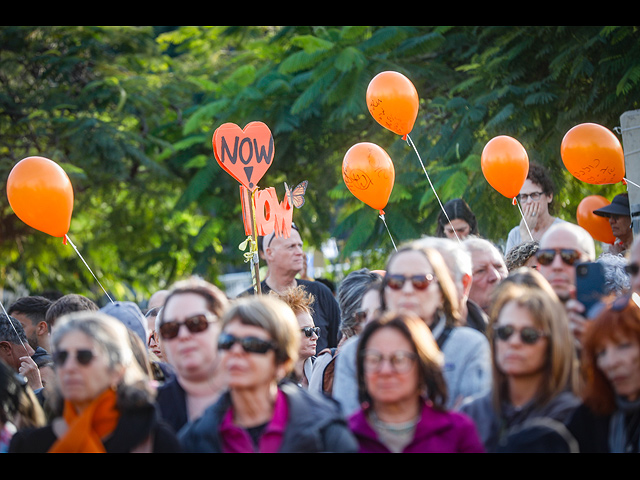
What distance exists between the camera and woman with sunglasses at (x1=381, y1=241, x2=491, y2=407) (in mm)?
2857

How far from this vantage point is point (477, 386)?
2836mm

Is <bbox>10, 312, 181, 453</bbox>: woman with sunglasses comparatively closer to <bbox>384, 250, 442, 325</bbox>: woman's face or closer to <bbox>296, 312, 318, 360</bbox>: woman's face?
<bbox>384, 250, 442, 325</bbox>: woman's face

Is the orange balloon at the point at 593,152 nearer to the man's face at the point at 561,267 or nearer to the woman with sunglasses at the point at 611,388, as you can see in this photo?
the man's face at the point at 561,267

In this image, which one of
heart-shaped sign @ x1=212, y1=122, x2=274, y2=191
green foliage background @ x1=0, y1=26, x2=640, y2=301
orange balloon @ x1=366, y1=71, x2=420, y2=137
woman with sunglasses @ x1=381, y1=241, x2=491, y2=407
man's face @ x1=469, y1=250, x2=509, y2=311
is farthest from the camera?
green foliage background @ x1=0, y1=26, x2=640, y2=301

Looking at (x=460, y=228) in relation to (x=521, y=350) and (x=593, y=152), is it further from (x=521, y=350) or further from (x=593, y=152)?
(x=521, y=350)

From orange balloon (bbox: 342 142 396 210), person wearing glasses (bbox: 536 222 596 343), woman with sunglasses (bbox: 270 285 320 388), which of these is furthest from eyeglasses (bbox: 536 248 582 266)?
orange balloon (bbox: 342 142 396 210)

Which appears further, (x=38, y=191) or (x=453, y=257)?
(x=38, y=191)

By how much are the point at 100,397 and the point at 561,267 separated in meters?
1.86

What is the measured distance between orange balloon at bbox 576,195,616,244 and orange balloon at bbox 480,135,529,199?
922 mm

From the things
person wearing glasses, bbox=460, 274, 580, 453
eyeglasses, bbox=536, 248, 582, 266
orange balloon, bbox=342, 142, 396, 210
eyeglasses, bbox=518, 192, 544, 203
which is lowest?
person wearing glasses, bbox=460, 274, 580, 453

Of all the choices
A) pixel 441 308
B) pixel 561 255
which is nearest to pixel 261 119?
pixel 561 255

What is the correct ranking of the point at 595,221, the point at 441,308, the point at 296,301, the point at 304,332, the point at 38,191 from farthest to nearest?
the point at 595,221 → the point at 38,191 → the point at 296,301 → the point at 304,332 → the point at 441,308

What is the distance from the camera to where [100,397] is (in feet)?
8.86

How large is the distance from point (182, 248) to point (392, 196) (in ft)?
15.1
